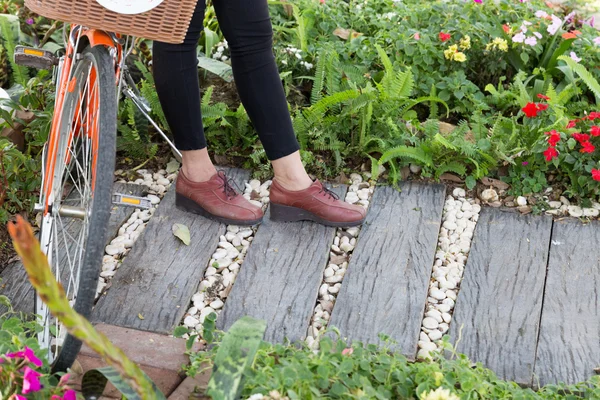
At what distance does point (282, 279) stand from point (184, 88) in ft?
2.38

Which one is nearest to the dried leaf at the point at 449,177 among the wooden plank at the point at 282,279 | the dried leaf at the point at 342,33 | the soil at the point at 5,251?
the wooden plank at the point at 282,279

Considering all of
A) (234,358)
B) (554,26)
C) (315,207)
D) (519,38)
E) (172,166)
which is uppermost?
(554,26)

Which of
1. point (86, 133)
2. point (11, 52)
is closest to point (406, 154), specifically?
point (86, 133)

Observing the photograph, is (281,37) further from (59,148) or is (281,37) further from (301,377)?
(301,377)

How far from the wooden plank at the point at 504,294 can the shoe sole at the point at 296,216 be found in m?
0.47

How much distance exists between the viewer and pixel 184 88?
265 centimetres

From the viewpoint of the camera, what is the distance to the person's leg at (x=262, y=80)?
98.3 inches

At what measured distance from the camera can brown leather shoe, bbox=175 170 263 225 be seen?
2.89 m

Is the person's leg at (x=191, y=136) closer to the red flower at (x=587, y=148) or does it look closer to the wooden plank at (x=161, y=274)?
the wooden plank at (x=161, y=274)

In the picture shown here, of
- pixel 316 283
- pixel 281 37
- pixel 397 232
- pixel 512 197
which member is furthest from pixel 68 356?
pixel 281 37

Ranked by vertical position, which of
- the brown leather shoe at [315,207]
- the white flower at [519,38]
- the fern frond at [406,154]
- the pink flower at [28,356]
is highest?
the white flower at [519,38]

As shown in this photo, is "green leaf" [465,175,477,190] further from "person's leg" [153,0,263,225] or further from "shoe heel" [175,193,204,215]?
"shoe heel" [175,193,204,215]

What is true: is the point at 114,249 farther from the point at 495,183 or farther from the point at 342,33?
the point at 342,33

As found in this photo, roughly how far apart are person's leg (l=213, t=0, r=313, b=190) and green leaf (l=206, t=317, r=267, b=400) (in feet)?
3.37
